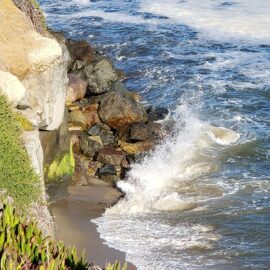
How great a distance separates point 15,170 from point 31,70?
371cm

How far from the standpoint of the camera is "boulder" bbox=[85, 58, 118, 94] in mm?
24922

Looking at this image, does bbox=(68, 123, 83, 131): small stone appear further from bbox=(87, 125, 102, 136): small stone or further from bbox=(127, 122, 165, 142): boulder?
bbox=(127, 122, 165, 142): boulder

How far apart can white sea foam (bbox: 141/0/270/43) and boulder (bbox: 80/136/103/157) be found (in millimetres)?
18948

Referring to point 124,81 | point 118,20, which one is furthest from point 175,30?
point 124,81

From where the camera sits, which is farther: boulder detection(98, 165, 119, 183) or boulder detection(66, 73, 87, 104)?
boulder detection(66, 73, 87, 104)

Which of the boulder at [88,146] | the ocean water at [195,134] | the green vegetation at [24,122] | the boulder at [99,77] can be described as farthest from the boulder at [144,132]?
the green vegetation at [24,122]

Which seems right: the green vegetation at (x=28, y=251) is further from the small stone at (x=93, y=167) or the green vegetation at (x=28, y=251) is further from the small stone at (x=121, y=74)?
the small stone at (x=121, y=74)

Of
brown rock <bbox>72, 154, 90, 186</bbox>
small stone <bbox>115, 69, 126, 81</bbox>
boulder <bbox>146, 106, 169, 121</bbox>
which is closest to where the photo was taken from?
brown rock <bbox>72, 154, 90, 186</bbox>

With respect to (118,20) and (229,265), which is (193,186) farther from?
(118,20)

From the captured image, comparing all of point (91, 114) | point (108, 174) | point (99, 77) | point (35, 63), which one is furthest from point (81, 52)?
point (35, 63)

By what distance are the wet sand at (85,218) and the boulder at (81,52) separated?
36.8 feet

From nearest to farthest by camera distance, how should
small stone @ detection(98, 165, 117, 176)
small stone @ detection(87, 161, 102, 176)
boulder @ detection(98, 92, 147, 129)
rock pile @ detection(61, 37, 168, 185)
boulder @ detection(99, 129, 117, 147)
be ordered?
small stone @ detection(98, 165, 117, 176) → small stone @ detection(87, 161, 102, 176) → rock pile @ detection(61, 37, 168, 185) → boulder @ detection(99, 129, 117, 147) → boulder @ detection(98, 92, 147, 129)

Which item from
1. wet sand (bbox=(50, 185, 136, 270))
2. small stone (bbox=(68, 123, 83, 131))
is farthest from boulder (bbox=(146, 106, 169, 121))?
wet sand (bbox=(50, 185, 136, 270))

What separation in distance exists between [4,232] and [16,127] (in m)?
4.50
